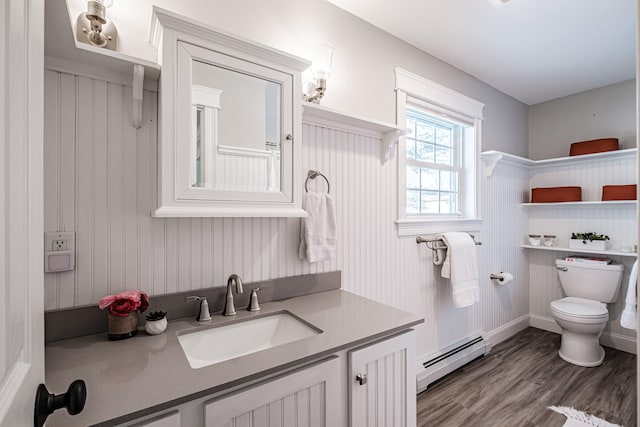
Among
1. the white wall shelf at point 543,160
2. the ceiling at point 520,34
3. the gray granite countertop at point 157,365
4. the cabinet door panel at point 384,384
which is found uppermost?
the ceiling at point 520,34

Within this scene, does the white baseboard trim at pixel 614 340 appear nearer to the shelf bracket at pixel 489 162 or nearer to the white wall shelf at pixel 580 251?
the white wall shelf at pixel 580 251

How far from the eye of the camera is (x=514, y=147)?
3146 mm

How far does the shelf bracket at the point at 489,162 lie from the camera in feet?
8.67

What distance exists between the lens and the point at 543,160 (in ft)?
10.3

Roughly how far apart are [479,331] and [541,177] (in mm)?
1863

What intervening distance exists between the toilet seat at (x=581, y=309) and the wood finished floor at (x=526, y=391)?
427 mm

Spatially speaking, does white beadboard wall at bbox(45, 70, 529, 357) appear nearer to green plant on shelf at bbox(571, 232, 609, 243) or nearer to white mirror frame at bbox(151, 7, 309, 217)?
white mirror frame at bbox(151, 7, 309, 217)

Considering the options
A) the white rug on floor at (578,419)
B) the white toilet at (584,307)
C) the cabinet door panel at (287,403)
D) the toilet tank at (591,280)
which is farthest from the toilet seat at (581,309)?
the cabinet door panel at (287,403)

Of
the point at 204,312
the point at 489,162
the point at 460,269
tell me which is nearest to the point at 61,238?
the point at 204,312

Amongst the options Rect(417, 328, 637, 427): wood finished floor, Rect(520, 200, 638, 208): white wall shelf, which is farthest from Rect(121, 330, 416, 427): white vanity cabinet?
Rect(520, 200, 638, 208): white wall shelf

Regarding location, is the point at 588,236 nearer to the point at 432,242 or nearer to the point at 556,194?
the point at 556,194

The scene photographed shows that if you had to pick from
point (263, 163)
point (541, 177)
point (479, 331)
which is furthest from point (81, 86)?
point (541, 177)

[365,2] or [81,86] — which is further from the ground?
[365,2]

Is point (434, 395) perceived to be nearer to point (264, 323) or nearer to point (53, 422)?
point (264, 323)
